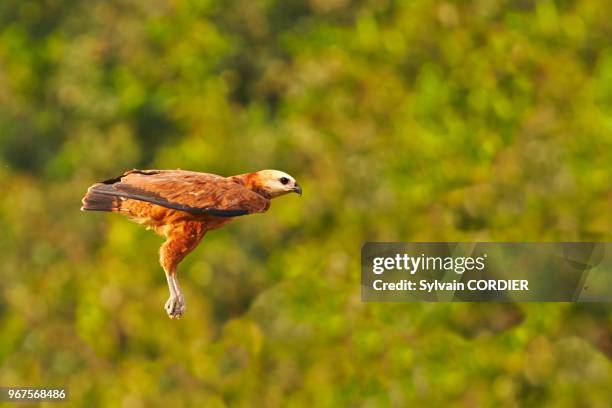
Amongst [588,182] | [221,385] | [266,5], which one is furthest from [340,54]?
[221,385]

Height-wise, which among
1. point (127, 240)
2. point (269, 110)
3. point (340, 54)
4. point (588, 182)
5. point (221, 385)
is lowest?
point (221, 385)

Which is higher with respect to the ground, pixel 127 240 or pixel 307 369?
pixel 127 240

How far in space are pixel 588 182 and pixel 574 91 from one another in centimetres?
94

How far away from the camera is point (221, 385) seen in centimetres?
1060

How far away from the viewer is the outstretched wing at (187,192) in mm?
4348

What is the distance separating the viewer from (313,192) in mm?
10344

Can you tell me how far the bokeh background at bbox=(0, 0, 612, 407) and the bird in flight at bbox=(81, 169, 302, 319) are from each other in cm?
527

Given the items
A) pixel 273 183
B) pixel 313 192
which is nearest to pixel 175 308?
pixel 273 183

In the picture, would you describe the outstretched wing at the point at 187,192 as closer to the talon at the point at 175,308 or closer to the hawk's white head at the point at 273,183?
the hawk's white head at the point at 273,183

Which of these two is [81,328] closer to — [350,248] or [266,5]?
[350,248]

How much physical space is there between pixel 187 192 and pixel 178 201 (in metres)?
0.06

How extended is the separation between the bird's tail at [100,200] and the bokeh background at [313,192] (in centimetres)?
549

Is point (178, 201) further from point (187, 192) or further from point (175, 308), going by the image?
point (175, 308)

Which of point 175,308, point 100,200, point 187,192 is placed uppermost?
point 187,192
